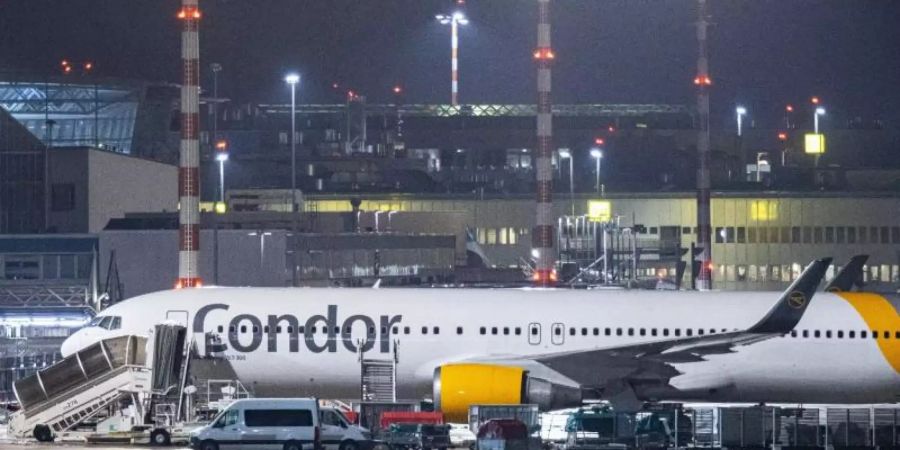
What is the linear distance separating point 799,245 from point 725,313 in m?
81.1

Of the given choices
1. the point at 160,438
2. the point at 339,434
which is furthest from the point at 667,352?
the point at 160,438

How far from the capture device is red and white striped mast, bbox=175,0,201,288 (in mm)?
63312

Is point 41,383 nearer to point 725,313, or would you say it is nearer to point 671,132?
point 725,313

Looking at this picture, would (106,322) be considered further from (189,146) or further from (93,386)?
(189,146)

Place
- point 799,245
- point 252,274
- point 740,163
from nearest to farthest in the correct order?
point 252,274
point 799,245
point 740,163

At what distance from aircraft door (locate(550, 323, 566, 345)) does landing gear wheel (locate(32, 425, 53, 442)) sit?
13004mm

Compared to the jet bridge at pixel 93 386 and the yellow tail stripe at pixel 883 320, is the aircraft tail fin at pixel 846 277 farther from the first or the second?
the jet bridge at pixel 93 386

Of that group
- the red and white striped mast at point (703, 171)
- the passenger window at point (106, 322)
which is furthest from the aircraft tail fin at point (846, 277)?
the red and white striped mast at point (703, 171)

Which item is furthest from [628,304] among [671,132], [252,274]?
[671,132]

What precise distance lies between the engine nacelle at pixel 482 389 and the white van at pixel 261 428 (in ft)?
15.0

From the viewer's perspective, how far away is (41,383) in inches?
1722

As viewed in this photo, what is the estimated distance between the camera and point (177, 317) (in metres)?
45.0

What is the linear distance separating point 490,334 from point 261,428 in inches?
317

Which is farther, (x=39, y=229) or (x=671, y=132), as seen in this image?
(x=671, y=132)
